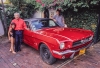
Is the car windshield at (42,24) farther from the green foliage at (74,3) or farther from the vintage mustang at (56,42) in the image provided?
the green foliage at (74,3)

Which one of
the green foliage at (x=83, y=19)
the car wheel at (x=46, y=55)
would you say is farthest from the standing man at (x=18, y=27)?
the green foliage at (x=83, y=19)

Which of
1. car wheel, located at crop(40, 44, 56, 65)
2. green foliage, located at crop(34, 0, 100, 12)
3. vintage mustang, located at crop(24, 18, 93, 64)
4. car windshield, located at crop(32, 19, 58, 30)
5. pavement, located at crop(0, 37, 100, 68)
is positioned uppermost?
green foliage, located at crop(34, 0, 100, 12)

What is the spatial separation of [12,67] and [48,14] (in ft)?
19.4

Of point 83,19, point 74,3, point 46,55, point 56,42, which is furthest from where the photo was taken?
point 83,19

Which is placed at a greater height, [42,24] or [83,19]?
[83,19]

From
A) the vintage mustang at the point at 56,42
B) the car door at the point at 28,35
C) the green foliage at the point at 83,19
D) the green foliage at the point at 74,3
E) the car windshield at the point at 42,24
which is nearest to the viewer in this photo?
the vintage mustang at the point at 56,42

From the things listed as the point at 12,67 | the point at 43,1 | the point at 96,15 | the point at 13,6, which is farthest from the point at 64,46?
the point at 13,6

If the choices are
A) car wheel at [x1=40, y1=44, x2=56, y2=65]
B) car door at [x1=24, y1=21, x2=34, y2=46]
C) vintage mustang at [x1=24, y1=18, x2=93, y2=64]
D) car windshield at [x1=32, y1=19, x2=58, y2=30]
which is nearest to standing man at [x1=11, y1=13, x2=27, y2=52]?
car door at [x1=24, y1=21, x2=34, y2=46]

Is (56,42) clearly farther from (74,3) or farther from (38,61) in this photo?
(74,3)

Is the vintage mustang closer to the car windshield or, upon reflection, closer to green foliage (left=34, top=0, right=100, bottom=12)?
the car windshield

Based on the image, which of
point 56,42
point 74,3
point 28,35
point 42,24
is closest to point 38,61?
point 28,35

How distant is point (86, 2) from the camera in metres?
5.75

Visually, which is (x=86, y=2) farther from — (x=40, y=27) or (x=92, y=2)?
(x=40, y=27)

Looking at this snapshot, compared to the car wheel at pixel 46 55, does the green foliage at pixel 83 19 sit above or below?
above
